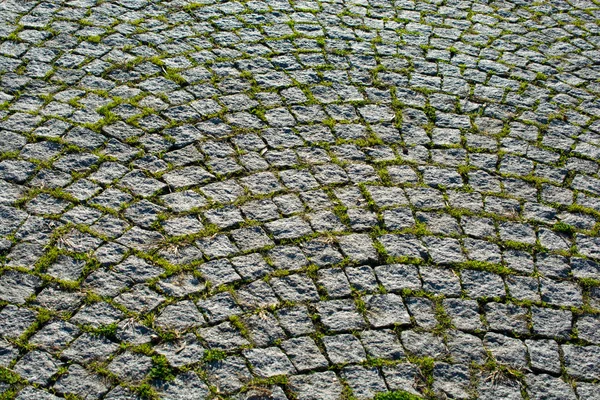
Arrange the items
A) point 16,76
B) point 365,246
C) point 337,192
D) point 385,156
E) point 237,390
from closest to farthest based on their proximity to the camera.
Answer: point 237,390
point 365,246
point 337,192
point 385,156
point 16,76

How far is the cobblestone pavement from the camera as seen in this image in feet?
14.4

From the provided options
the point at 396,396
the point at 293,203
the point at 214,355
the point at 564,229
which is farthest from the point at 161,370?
the point at 564,229

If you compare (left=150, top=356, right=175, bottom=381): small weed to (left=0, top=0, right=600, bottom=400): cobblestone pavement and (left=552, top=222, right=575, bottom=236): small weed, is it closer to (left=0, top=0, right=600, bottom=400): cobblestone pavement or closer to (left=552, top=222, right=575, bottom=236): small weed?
(left=0, top=0, right=600, bottom=400): cobblestone pavement

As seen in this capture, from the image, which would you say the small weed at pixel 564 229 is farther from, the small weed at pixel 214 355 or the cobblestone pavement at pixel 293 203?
the small weed at pixel 214 355

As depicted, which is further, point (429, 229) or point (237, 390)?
point (429, 229)

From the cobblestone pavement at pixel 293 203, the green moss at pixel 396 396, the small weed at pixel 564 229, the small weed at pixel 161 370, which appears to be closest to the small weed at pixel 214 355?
the cobblestone pavement at pixel 293 203

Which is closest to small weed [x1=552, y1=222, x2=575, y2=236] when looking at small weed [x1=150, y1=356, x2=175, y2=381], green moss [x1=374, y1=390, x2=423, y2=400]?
green moss [x1=374, y1=390, x2=423, y2=400]

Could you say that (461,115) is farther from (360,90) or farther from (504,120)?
(360,90)

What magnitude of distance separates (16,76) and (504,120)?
3981mm

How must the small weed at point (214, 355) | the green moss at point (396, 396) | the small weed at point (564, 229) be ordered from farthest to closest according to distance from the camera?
the small weed at point (564, 229), the small weed at point (214, 355), the green moss at point (396, 396)

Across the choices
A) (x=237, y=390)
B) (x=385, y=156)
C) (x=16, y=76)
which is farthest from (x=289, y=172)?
(x=16, y=76)

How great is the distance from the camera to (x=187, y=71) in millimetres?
6738

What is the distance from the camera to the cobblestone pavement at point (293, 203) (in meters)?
4.40

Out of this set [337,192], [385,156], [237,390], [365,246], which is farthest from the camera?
[385,156]
